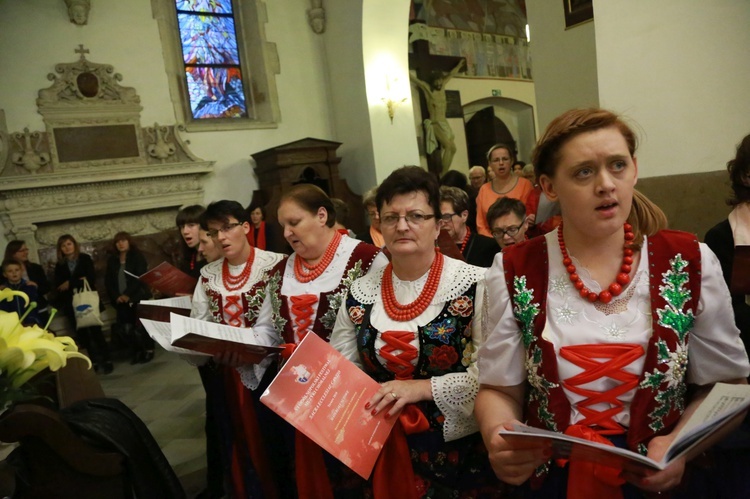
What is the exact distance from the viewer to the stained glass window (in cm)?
757

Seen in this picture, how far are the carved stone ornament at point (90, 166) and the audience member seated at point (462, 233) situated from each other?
5.47 metres

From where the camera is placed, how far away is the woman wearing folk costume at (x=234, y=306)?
2346mm

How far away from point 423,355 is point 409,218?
0.43 m

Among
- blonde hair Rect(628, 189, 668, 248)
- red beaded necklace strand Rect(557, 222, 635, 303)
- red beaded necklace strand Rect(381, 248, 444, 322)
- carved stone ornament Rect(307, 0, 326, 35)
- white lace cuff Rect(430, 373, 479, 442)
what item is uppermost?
carved stone ornament Rect(307, 0, 326, 35)

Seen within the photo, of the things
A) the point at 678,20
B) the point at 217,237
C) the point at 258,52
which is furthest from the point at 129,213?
the point at 678,20

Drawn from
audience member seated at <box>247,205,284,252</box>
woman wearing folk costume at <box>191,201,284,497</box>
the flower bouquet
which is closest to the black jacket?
audience member seated at <box>247,205,284,252</box>

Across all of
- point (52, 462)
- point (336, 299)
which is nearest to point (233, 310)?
point (336, 299)

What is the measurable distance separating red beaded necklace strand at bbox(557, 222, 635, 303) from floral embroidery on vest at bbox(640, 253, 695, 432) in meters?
0.07

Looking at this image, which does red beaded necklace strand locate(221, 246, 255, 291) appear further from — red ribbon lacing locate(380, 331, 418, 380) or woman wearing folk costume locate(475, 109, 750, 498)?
woman wearing folk costume locate(475, 109, 750, 498)

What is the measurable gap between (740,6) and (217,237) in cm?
258

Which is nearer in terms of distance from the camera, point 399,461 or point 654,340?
point 654,340

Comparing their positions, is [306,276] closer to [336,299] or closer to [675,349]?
[336,299]

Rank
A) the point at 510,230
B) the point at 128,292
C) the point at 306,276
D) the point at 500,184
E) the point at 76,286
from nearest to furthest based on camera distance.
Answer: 1. the point at 306,276
2. the point at 510,230
3. the point at 500,184
4. the point at 76,286
5. the point at 128,292

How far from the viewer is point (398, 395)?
147cm
